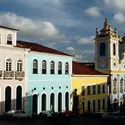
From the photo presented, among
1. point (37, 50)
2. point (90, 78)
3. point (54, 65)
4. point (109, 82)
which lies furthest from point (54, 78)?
point (109, 82)

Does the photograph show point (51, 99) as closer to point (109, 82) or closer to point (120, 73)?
point (109, 82)

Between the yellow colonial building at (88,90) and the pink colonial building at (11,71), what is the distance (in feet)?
32.4

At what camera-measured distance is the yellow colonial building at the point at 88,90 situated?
43.3m

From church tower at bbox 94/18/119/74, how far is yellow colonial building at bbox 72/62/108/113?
374 centimetres

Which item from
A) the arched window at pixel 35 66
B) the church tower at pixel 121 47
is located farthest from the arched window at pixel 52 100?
the church tower at pixel 121 47

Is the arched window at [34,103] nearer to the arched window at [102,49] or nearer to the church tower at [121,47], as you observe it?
the arched window at [102,49]

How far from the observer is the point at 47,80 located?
38219 millimetres

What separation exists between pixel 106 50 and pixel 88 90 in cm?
1140

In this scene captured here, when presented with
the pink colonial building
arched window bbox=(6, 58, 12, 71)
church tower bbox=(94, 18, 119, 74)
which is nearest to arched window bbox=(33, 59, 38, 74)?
the pink colonial building

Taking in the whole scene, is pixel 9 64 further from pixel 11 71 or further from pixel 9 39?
pixel 9 39

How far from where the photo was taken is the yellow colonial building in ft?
142

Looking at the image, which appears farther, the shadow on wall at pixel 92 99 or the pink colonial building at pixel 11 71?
the shadow on wall at pixel 92 99

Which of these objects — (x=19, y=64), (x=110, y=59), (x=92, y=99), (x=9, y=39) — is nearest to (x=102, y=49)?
(x=110, y=59)

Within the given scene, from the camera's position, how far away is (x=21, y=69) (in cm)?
3472
